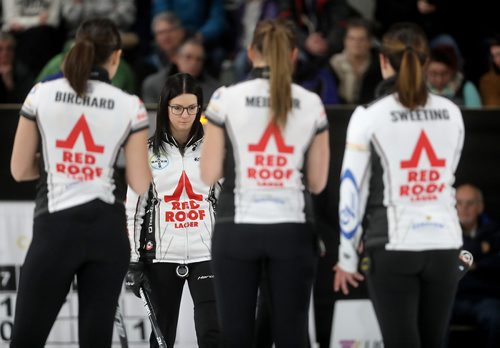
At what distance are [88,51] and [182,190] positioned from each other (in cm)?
136

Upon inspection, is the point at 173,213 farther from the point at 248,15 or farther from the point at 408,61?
the point at 248,15

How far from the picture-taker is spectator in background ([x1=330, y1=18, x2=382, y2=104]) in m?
9.62

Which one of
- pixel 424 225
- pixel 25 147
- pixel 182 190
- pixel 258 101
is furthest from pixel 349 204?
pixel 25 147

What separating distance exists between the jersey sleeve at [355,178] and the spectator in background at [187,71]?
3.93 meters

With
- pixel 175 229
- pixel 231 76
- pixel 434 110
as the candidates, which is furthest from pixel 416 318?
pixel 231 76

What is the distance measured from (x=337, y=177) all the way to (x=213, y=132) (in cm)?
349

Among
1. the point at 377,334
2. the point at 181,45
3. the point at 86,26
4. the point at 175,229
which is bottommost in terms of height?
the point at 377,334

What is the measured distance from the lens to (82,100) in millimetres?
5258

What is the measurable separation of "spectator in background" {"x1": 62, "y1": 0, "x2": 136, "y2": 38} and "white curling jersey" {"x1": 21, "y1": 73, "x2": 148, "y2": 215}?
5.45m

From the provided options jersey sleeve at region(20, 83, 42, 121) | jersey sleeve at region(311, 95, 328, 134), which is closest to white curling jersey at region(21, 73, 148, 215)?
jersey sleeve at region(20, 83, 42, 121)

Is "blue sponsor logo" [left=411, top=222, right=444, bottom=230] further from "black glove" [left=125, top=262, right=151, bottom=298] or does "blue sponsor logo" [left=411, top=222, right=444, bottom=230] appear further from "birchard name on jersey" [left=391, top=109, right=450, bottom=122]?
"black glove" [left=125, top=262, right=151, bottom=298]

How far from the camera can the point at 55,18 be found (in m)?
10.8

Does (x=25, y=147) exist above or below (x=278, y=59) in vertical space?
below

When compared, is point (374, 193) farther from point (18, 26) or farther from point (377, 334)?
point (18, 26)
